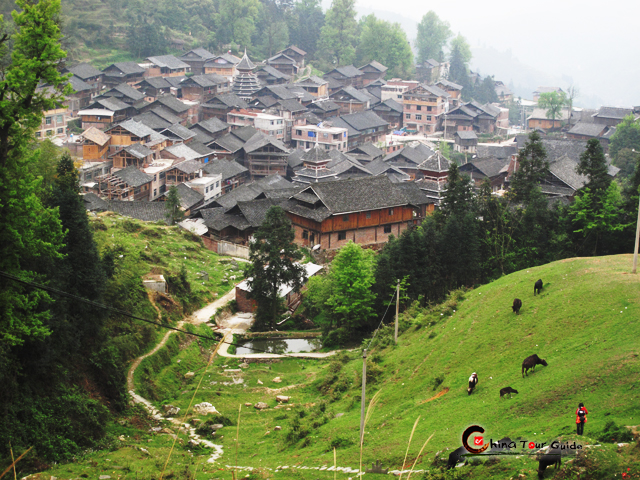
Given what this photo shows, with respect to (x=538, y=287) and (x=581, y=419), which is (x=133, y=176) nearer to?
(x=538, y=287)

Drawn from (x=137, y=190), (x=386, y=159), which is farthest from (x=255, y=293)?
(x=386, y=159)

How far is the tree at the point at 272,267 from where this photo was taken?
96.8 ft

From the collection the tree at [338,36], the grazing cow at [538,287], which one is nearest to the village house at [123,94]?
the tree at [338,36]

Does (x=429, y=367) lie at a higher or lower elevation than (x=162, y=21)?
lower

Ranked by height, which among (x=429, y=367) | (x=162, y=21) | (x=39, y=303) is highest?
(x=162, y=21)

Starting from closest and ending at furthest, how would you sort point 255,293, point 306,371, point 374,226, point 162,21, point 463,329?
point 463,329
point 306,371
point 255,293
point 374,226
point 162,21

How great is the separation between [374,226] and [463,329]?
21.5 metres

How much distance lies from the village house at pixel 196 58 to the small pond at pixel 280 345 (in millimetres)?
66545

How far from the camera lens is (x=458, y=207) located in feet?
109

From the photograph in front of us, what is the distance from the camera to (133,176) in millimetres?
50125

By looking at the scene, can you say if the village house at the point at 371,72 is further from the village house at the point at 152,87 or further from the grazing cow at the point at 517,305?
the grazing cow at the point at 517,305

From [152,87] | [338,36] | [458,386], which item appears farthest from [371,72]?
[458,386]

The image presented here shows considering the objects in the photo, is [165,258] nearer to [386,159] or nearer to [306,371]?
[306,371]

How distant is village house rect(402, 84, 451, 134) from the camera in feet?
280
